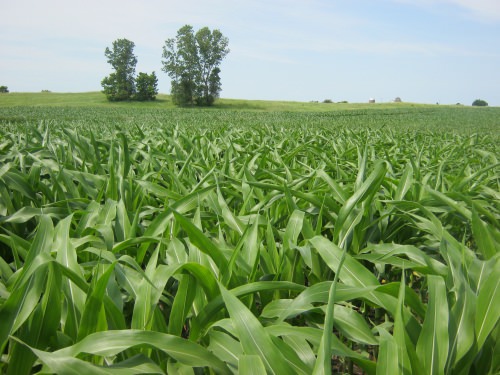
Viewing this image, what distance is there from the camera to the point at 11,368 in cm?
84

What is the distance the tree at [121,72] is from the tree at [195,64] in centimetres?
720

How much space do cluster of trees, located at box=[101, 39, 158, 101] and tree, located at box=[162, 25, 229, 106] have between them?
19.6 feet

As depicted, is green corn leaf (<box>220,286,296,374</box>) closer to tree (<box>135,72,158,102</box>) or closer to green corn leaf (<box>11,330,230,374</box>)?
green corn leaf (<box>11,330,230,374</box>)

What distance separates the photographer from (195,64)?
55969 millimetres

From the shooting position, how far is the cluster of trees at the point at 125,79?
188 ft

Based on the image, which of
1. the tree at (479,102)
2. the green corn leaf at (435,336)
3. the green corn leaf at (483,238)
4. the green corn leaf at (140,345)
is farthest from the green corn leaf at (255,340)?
the tree at (479,102)

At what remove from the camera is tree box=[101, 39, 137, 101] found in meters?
57.1

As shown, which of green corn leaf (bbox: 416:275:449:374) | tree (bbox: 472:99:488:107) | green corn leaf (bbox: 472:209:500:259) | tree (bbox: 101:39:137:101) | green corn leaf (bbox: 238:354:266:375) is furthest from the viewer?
tree (bbox: 472:99:488:107)

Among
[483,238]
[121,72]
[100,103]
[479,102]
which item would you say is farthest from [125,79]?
[479,102]

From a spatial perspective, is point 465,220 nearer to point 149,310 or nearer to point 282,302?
point 282,302

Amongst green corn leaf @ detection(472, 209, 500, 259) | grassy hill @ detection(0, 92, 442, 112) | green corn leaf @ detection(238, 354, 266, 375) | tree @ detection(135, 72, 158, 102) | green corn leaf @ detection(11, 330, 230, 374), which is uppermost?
tree @ detection(135, 72, 158, 102)

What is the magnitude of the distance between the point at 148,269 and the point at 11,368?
41 cm

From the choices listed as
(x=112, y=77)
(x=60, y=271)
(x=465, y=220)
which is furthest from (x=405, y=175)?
(x=112, y=77)

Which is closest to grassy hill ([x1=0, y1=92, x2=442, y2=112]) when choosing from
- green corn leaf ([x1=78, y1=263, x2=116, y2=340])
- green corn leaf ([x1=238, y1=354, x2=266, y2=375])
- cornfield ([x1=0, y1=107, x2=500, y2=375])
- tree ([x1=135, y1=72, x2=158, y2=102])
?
tree ([x1=135, y1=72, x2=158, y2=102])
